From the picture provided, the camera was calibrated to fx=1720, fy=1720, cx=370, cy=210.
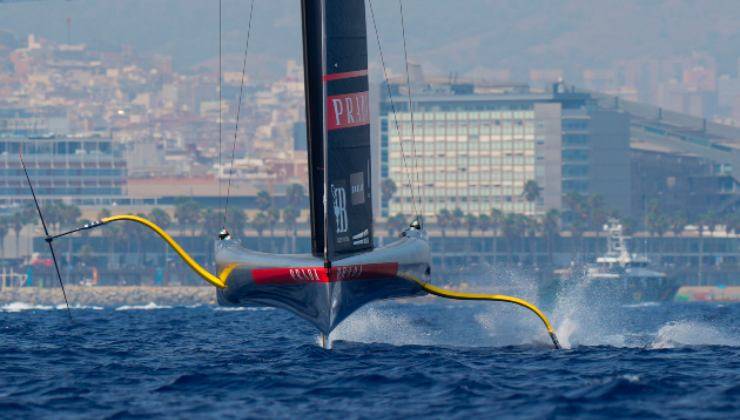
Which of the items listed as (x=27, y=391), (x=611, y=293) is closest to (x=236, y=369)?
(x=27, y=391)

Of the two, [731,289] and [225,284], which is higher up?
[225,284]

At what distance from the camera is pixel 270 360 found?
30.0 meters

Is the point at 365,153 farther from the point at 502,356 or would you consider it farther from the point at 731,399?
the point at 731,399

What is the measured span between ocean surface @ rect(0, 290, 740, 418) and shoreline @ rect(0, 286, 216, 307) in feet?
491

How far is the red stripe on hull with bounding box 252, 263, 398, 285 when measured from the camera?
29.8 m

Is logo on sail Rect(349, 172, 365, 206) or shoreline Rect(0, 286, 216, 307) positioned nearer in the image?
logo on sail Rect(349, 172, 365, 206)

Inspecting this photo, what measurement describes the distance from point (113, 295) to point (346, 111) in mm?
162769

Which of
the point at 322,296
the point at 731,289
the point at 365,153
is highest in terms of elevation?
the point at 365,153

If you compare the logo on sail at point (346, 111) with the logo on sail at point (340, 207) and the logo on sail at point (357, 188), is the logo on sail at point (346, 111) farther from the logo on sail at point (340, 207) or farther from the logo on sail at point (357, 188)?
the logo on sail at point (340, 207)

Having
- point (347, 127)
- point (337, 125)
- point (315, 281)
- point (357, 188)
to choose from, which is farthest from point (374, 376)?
point (347, 127)

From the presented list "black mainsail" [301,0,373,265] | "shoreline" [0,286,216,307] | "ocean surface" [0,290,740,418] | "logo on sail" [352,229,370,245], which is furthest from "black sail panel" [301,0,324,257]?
"shoreline" [0,286,216,307]

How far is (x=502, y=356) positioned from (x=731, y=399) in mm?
6725

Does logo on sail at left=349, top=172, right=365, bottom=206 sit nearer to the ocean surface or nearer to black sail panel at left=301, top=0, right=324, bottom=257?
black sail panel at left=301, top=0, right=324, bottom=257

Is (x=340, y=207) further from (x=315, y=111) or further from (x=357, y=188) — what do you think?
(x=315, y=111)
